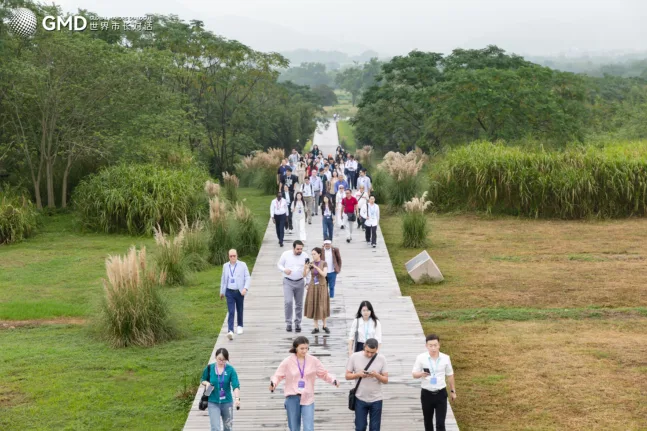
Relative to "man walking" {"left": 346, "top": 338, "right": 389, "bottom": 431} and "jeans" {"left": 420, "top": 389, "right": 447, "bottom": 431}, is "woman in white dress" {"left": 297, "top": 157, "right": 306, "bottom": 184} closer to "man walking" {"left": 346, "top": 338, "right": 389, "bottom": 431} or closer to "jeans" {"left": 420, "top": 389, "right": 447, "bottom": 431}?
"jeans" {"left": 420, "top": 389, "right": 447, "bottom": 431}

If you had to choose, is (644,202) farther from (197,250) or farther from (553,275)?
(197,250)

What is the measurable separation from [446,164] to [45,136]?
13.8 meters

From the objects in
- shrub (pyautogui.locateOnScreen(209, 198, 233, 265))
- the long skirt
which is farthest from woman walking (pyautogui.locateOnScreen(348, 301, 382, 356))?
shrub (pyautogui.locateOnScreen(209, 198, 233, 265))

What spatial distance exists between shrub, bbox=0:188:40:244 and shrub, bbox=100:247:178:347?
37.8ft

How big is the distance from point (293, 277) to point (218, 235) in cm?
892

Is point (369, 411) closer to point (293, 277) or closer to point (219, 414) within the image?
point (219, 414)

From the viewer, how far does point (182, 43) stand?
144 ft

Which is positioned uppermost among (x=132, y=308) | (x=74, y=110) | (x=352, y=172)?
(x=74, y=110)

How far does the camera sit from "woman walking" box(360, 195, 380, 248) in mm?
22689

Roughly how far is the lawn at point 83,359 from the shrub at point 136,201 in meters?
4.79

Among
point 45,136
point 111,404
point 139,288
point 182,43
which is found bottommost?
point 111,404

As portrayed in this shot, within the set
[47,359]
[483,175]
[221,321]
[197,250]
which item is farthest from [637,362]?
[483,175]

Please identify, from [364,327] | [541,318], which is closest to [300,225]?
[541,318]

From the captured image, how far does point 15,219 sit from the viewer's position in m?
25.8
